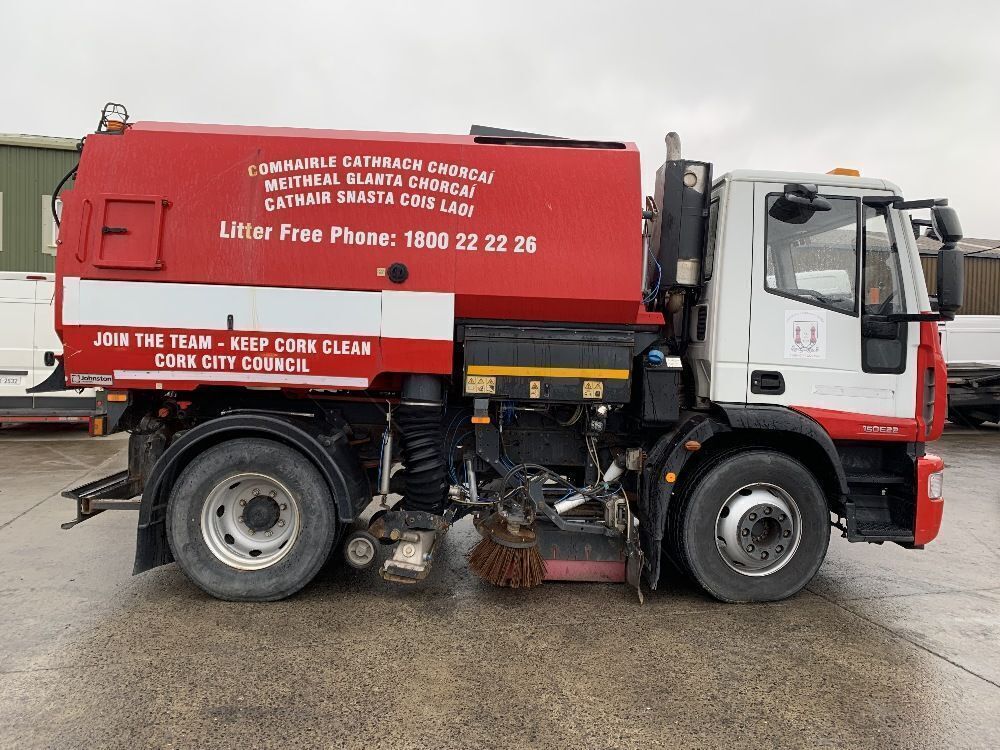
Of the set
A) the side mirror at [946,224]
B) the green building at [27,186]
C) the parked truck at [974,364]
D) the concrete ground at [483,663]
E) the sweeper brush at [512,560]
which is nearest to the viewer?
the concrete ground at [483,663]

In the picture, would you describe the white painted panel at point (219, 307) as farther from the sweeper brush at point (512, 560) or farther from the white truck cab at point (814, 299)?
the white truck cab at point (814, 299)

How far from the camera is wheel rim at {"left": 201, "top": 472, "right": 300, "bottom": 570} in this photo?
4.24m

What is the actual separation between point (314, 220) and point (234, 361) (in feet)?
3.18

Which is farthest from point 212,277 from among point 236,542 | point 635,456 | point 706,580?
point 706,580

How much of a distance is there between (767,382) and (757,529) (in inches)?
37.3

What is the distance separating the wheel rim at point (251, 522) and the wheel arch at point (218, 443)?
277mm

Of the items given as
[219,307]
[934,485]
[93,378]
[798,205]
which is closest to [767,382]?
[798,205]

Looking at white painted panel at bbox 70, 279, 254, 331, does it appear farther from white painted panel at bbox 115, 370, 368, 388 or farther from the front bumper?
the front bumper

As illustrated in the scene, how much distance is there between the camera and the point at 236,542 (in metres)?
4.32

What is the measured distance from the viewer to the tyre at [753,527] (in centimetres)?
427

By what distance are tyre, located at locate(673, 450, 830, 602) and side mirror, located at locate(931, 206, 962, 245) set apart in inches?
60.8

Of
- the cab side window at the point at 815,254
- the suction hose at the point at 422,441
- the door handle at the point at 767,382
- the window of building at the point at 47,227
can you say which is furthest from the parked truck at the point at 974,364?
the window of building at the point at 47,227

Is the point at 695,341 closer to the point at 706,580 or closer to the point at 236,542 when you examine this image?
the point at 706,580

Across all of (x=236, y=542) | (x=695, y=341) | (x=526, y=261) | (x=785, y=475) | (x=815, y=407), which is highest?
(x=526, y=261)
